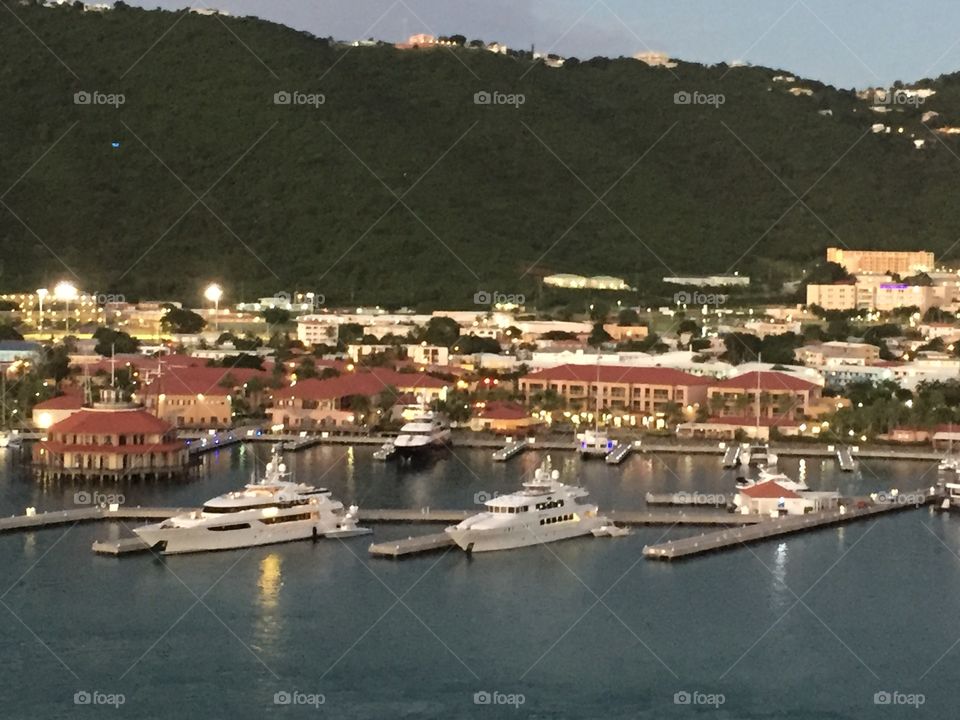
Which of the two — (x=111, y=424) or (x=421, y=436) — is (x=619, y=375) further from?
(x=111, y=424)

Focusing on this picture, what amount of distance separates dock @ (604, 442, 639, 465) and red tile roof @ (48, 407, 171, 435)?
6137 mm

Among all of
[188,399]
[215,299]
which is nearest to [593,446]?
[188,399]

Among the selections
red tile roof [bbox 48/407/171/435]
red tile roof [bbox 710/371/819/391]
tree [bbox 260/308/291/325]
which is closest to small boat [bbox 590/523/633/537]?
red tile roof [bbox 48/407/171/435]

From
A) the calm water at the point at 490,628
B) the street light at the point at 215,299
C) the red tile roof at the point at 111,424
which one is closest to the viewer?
the calm water at the point at 490,628

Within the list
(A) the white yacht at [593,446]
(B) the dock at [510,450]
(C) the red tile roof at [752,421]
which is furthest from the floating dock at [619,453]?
(C) the red tile roof at [752,421]

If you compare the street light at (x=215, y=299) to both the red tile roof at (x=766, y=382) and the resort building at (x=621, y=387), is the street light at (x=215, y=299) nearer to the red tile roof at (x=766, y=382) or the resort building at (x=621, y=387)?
the resort building at (x=621, y=387)

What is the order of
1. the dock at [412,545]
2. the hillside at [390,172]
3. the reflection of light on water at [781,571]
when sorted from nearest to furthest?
1. the reflection of light on water at [781,571]
2. the dock at [412,545]
3. the hillside at [390,172]

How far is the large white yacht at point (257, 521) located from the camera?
28766mm

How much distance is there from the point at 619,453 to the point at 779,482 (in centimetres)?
615

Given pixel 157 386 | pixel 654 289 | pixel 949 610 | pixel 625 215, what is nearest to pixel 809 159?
pixel 625 215

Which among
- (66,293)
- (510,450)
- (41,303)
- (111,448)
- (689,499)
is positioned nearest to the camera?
(689,499)

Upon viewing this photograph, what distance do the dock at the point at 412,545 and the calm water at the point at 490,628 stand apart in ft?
0.72

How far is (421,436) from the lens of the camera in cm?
3878

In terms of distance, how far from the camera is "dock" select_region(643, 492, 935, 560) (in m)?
28.5
